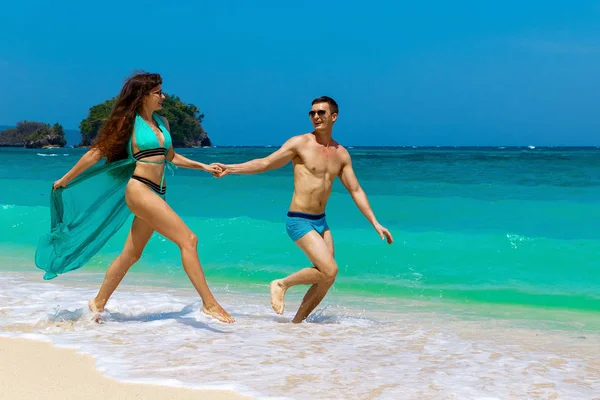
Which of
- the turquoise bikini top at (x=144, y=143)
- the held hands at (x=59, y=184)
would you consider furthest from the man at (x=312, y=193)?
the held hands at (x=59, y=184)

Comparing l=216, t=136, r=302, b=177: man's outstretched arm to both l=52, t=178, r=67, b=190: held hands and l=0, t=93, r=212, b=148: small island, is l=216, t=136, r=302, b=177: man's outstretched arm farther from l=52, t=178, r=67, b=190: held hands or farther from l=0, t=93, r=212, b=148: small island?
l=0, t=93, r=212, b=148: small island

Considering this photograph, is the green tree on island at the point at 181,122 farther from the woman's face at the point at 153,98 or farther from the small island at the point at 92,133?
the woman's face at the point at 153,98

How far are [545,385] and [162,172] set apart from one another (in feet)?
9.99

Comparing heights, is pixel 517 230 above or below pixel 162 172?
below

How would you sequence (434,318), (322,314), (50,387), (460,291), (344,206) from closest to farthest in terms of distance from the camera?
(50,387) → (322,314) → (434,318) → (460,291) → (344,206)

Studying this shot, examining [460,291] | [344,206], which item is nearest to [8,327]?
[460,291]

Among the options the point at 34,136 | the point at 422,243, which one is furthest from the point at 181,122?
the point at 422,243

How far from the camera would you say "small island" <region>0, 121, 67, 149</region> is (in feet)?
396

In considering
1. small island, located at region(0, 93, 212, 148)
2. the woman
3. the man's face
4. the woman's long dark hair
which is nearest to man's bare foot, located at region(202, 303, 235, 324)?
the woman

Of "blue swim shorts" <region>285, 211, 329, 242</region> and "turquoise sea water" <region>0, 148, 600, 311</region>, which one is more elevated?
"blue swim shorts" <region>285, 211, 329, 242</region>

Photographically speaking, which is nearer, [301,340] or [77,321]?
[301,340]

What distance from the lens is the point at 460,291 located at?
868cm

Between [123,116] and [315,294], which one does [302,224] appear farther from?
[123,116]

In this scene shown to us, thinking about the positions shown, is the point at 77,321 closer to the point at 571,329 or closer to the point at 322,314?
the point at 322,314
